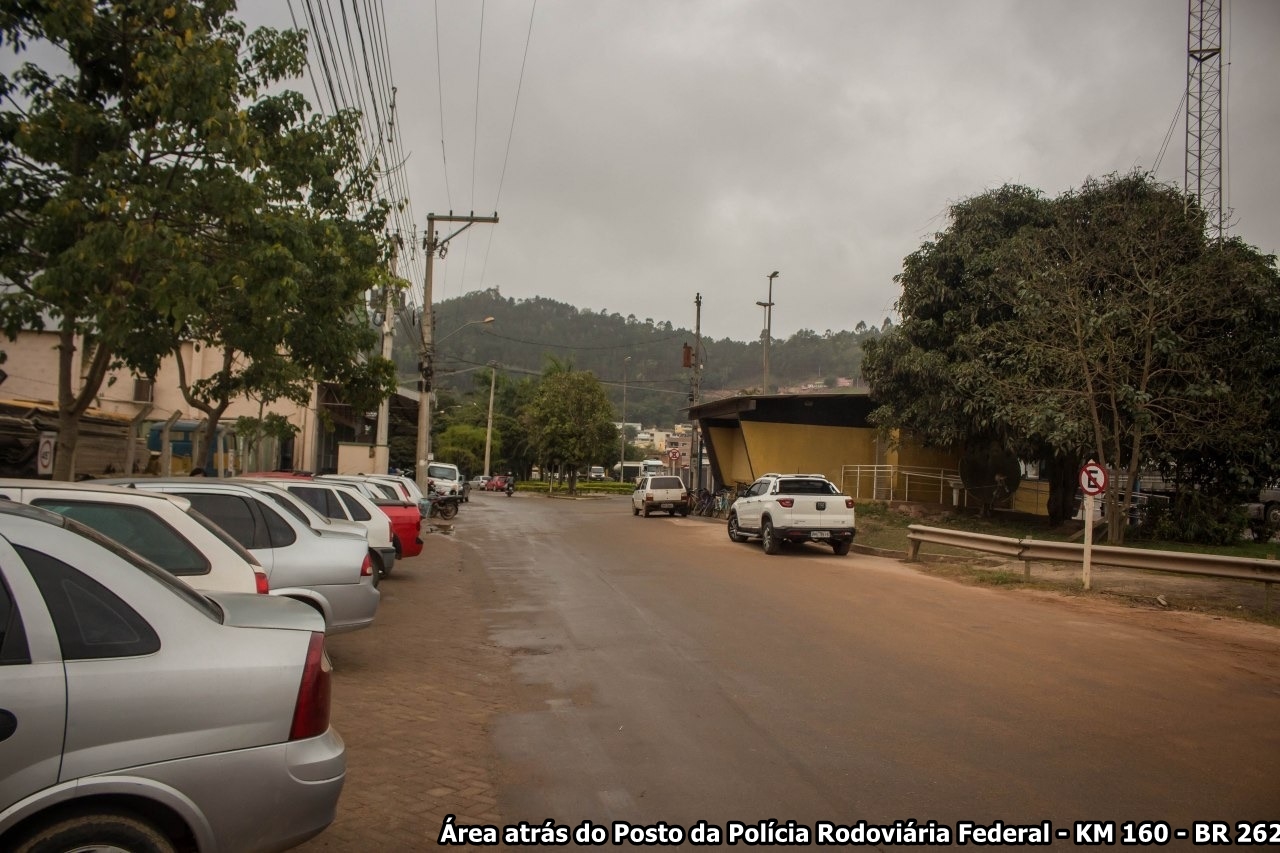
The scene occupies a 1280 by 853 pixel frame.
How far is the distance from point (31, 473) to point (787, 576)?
14.8m

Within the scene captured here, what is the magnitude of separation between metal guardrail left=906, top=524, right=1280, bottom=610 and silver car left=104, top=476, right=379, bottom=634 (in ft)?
36.9

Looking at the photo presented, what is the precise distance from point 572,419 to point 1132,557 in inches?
1759

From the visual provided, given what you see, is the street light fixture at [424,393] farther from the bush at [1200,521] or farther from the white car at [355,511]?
the bush at [1200,521]

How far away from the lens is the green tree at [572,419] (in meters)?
57.5

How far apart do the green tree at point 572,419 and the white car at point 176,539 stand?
50853 mm

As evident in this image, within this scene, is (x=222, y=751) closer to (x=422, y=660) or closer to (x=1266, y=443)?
→ (x=422, y=660)

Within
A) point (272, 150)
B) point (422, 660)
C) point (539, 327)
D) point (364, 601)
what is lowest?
point (422, 660)

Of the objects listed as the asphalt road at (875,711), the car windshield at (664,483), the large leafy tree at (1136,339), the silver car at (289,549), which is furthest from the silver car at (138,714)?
the car windshield at (664,483)

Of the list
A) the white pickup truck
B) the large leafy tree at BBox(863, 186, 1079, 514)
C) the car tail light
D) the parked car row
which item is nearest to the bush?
the large leafy tree at BBox(863, 186, 1079, 514)

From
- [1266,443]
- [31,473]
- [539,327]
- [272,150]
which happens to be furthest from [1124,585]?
[539,327]

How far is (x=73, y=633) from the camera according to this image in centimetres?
325

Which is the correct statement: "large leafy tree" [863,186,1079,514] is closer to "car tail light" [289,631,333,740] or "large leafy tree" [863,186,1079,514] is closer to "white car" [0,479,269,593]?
"white car" [0,479,269,593]

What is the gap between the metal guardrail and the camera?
12.6 meters

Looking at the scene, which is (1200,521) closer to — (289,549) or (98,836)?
(289,549)
